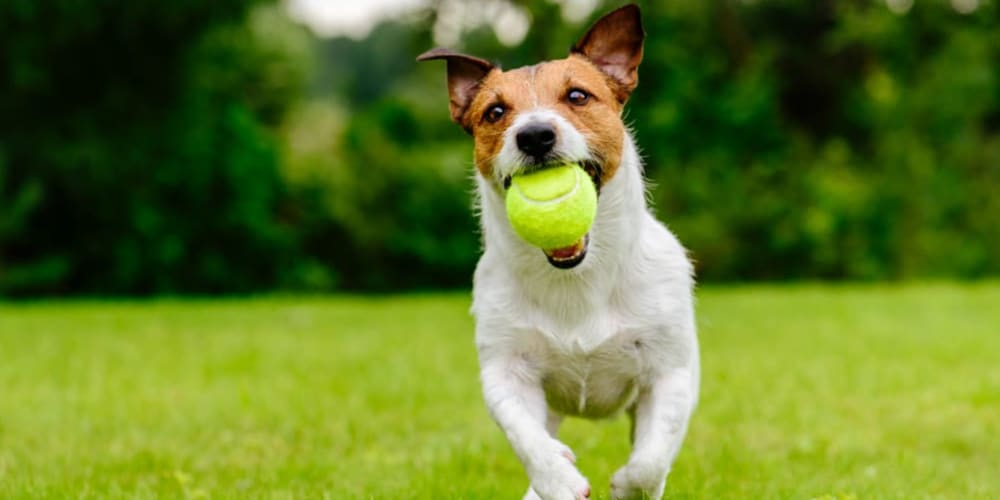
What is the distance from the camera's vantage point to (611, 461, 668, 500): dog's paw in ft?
13.2

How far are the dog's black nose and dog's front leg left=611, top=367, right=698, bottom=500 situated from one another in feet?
3.40

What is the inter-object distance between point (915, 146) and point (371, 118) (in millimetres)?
11773

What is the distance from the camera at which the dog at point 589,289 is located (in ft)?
13.4

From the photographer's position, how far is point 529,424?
4.01 metres

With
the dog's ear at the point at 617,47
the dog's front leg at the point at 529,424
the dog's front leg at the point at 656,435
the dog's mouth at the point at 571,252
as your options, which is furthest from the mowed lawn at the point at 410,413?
the dog's ear at the point at 617,47

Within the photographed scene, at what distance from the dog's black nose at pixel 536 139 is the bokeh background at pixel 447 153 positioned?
1594 centimetres

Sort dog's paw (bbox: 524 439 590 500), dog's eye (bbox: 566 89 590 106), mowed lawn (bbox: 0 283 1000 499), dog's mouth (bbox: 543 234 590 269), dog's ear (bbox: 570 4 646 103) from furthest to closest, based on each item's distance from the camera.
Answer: mowed lawn (bbox: 0 283 1000 499) → dog's ear (bbox: 570 4 646 103) → dog's eye (bbox: 566 89 590 106) → dog's mouth (bbox: 543 234 590 269) → dog's paw (bbox: 524 439 590 500)

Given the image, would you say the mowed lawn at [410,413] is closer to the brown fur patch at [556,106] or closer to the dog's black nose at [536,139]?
the brown fur patch at [556,106]

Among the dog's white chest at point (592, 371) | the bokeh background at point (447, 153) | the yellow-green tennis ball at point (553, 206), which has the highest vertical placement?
the yellow-green tennis ball at point (553, 206)

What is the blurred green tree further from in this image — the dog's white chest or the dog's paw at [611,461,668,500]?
the dog's paw at [611,461,668,500]

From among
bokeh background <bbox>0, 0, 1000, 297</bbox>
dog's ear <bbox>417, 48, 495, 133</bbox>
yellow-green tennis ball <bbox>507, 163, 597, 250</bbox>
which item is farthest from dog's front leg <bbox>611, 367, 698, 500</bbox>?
bokeh background <bbox>0, 0, 1000, 297</bbox>

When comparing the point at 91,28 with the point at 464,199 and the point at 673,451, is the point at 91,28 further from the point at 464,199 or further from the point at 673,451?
the point at 673,451

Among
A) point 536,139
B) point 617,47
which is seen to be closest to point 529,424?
point 536,139

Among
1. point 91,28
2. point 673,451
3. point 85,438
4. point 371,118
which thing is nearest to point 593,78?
point 673,451
